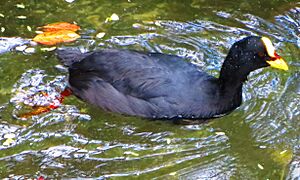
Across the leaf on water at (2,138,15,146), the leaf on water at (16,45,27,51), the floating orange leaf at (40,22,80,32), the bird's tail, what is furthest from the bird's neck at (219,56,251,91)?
the leaf on water at (16,45,27,51)

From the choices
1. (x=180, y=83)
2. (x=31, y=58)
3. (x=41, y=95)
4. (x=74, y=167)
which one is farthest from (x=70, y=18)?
(x=74, y=167)

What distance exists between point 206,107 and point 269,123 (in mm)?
611

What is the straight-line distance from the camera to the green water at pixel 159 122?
5477 mm

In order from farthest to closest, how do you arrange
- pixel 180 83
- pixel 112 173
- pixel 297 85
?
1. pixel 297 85
2. pixel 180 83
3. pixel 112 173

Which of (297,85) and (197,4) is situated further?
(197,4)

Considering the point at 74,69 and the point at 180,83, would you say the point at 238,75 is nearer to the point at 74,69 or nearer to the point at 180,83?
the point at 180,83

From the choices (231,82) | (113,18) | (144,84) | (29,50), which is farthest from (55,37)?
(231,82)

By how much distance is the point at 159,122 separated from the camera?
6.05 meters

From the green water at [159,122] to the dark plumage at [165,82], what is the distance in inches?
5.4

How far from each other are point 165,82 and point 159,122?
39cm

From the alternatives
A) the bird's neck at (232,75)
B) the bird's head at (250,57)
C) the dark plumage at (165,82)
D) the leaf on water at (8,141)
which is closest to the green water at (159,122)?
the leaf on water at (8,141)

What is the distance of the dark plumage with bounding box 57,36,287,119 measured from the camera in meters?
5.91

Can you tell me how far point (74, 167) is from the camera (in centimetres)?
542

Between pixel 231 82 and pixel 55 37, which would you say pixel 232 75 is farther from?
pixel 55 37
